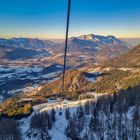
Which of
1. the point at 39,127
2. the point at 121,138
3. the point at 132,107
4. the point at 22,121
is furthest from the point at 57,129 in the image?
the point at 132,107

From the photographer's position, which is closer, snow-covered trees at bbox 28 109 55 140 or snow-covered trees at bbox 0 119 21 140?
snow-covered trees at bbox 0 119 21 140

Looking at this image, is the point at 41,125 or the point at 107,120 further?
the point at 107,120

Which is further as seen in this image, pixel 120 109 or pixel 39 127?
pixel 120 109

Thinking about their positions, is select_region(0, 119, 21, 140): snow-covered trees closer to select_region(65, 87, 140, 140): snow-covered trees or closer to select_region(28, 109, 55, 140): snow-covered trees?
select_region(28, 109, 55, 140): snow-covered trees

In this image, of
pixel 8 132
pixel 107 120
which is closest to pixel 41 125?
pixel 8 132

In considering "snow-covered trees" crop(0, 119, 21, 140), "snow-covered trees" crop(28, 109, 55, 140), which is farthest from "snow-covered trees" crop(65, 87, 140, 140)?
"snow-covered trees" crop(0, 119, 21, 140)

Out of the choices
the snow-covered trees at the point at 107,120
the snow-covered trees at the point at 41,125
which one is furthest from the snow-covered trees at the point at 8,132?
the snow-covered trees at the point at 107,120

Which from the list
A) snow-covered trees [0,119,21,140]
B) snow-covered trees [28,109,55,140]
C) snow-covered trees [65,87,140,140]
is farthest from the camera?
snow-covered trees [28,109,55,140]

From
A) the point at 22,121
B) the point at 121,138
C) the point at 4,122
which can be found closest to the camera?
the point at 121,138

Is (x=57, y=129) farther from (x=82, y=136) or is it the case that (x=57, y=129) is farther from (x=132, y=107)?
(x=132, y=107)

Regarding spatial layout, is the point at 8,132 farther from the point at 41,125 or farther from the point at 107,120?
the point at 107,120

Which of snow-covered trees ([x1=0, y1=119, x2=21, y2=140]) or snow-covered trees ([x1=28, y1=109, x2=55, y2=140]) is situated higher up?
snow-covered trees ([x1=0, y1=119, x2=21, y2=140])
